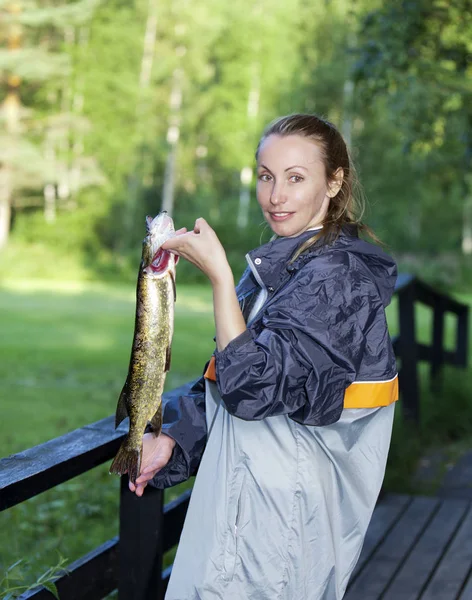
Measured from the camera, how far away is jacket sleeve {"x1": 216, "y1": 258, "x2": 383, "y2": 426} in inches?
70.1

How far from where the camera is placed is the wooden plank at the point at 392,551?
10.6ft

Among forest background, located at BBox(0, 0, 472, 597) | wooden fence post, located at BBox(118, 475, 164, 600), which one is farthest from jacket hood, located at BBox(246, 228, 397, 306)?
forest background, located at BBox(0, 0, 472, 597)

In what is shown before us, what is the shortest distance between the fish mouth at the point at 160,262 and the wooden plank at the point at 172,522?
40.9 inches

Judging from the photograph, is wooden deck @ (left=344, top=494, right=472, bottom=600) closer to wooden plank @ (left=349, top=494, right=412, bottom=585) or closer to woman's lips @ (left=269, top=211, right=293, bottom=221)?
wooden plank @ (left=349, top=494, right=412, bottom=585)

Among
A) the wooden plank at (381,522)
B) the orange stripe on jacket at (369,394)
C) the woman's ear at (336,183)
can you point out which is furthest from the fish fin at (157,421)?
the wooden plank at (381,522)

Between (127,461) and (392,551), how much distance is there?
1.91 m

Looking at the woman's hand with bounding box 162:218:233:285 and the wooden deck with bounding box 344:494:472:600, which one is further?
the wooden deck with bounding box 344:494:472:600

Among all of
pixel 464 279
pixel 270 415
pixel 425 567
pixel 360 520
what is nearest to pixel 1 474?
pixel 270 415

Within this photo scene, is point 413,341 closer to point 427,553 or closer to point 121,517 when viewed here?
point 427,553

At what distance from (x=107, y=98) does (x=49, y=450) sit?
30168 millimetres

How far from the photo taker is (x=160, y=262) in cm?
191

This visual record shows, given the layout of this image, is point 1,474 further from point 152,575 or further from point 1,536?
point 1,536

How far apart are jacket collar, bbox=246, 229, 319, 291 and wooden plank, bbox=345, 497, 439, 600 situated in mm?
1595

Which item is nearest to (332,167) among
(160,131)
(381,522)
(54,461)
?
(54,461)
